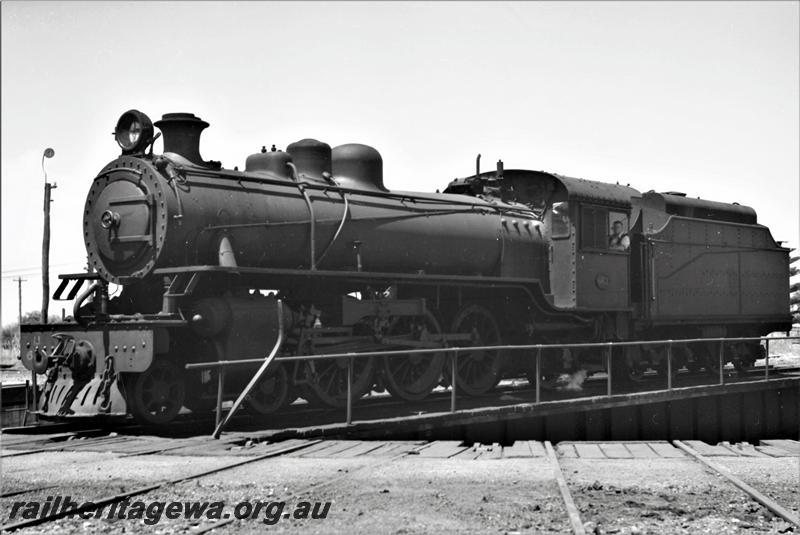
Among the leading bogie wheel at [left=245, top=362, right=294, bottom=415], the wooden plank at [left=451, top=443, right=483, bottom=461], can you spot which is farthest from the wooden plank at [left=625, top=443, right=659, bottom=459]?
the leading bogie wheel at [left=245, top=362, right=294, bottom=415]

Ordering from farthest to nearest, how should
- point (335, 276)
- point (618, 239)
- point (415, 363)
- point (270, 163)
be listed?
point (618, 239) → point (415, 363) → point (270, 163) → point (335, 276)

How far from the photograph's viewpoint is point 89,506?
21.4 feet

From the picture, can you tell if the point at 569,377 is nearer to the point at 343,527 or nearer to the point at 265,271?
the point at 265,271

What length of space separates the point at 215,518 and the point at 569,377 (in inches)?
412

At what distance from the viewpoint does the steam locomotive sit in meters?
10.8

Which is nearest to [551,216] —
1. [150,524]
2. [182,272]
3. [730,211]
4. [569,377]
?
[569,377]

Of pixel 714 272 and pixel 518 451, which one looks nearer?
pixel 518 451

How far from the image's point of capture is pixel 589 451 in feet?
31.2

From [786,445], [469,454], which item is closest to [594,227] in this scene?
[786,445]

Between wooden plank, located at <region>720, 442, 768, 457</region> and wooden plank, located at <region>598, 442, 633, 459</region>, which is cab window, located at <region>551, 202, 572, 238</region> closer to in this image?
wooden plank, located at <region>720, 442, 768, 457</region>

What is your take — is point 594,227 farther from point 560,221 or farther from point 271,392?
point 271,392

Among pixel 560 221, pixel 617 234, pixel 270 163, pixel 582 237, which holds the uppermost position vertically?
pixel 270 163

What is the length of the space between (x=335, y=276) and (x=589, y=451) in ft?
13.8

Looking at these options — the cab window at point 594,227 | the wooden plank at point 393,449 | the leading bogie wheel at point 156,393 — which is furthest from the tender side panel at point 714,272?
the leading bogie wheel at point 156,393
